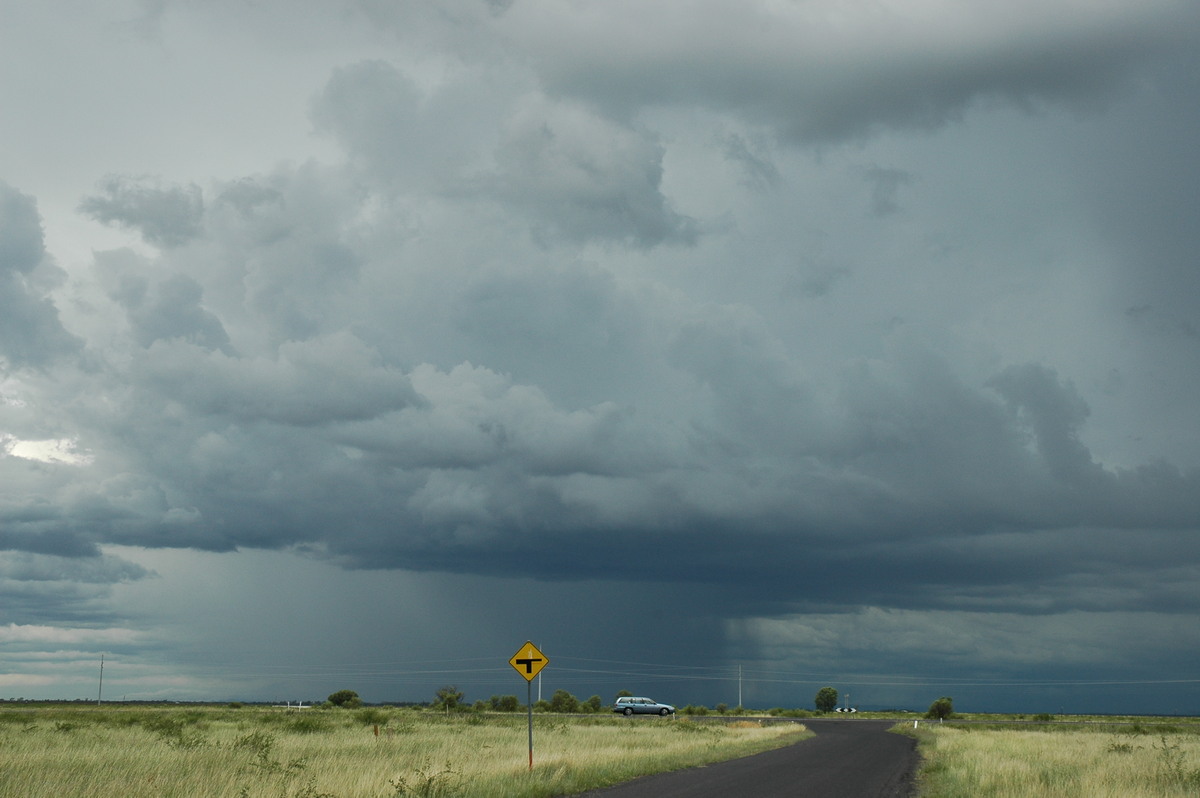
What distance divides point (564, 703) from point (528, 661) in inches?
3632

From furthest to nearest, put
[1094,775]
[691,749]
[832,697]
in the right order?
1. [832,697]
2. [691,749]
3. [1094,775]

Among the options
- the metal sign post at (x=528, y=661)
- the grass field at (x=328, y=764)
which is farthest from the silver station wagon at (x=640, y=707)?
the metal sign post at (x=528, y=661)

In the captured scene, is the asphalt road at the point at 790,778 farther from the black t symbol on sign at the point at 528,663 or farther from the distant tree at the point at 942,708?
the distant tree at the point at 942,708

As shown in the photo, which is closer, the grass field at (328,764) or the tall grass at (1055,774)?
the grass field at (328,764)

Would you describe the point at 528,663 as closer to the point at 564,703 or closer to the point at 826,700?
the point at 564,703

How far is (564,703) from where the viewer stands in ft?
375

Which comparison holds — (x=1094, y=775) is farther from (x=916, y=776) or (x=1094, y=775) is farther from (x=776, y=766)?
(x=776, y=766)

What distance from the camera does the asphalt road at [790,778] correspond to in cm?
2139

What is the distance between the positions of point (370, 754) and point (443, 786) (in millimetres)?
13471

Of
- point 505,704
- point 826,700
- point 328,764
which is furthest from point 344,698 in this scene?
point 328,764

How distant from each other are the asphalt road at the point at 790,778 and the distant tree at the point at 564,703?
7654 centimetres

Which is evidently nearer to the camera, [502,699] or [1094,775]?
[1094,775]

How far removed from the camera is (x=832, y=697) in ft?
521

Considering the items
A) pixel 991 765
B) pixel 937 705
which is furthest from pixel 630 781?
pixel 937 705
